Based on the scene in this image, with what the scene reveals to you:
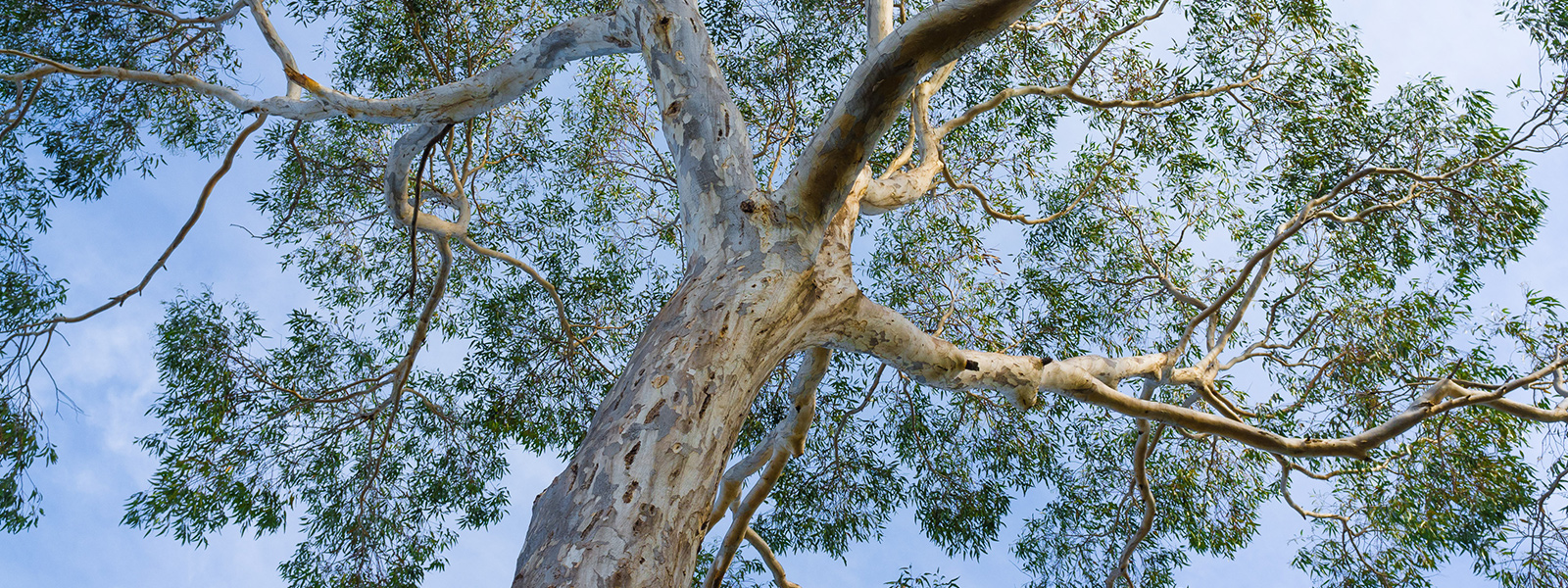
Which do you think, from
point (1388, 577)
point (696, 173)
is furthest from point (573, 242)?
point (1388, 577)

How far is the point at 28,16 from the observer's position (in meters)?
5.54

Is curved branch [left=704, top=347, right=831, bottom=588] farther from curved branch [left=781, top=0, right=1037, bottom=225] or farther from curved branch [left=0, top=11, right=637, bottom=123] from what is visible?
curved branch [left=0, top=11, right=637, bottom=123]

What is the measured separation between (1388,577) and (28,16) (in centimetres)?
859

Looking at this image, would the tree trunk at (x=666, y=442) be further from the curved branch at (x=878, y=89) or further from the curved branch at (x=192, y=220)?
the curved branch at (x=192, y=220)

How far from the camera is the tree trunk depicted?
6.11ft

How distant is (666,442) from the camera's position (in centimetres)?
209

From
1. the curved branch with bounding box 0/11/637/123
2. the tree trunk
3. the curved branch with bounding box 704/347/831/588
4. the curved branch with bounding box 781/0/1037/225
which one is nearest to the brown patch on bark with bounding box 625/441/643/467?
the tree trunk

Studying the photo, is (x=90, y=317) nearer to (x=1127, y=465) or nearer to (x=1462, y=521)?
(x=1127, y=465)

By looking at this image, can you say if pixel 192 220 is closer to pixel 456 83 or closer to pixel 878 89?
pixel 456 83

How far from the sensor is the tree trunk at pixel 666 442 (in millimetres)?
1861

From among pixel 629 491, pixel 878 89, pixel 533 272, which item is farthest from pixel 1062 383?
pixel 533 272

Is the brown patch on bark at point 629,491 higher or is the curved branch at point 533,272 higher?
the curved branch at point 533,272

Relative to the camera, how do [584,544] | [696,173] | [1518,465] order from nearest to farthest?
[584,544] → [696,173] → [1518,465]

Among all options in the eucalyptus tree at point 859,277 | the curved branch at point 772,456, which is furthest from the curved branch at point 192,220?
the curved branch at point 772,456
